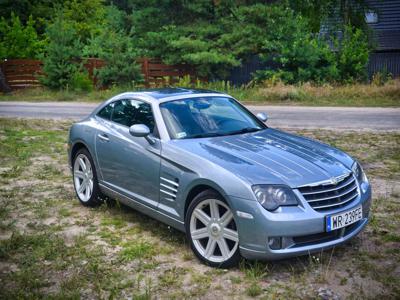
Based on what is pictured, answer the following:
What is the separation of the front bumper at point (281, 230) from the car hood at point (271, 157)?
0.77 ft

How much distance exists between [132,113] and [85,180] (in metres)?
1.23

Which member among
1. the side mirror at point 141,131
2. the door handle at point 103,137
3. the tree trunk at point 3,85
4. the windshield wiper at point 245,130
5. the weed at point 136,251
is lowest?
the tree trunk at point 3,85

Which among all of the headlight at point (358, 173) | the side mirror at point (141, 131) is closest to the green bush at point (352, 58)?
the headlight at point (358, 173)

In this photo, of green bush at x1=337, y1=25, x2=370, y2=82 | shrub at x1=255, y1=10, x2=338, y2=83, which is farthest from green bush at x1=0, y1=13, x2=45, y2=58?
green bush at x1=337, y1=25, x2=370, y2=82

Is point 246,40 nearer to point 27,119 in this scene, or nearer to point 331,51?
point 331,51

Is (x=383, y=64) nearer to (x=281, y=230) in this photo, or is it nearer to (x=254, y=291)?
(x=281, y=230)

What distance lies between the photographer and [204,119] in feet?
18.0

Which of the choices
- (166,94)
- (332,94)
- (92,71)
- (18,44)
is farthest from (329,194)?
(18,44)

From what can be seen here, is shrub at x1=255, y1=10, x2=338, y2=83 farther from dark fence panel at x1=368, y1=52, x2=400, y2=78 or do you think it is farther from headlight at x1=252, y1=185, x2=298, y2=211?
headlight at x1=252, y1=185, x2=298, y2=211

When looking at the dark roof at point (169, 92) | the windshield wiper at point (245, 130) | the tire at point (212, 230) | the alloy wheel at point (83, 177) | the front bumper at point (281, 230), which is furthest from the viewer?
the alloy wheel at point (83, 177)

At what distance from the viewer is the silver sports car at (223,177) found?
163 inches

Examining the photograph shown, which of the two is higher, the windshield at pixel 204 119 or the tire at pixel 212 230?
the windshield at pixel 204 119

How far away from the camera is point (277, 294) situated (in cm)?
392

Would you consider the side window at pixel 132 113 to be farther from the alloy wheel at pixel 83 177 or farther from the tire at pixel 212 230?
the tire at pixel 212 230
